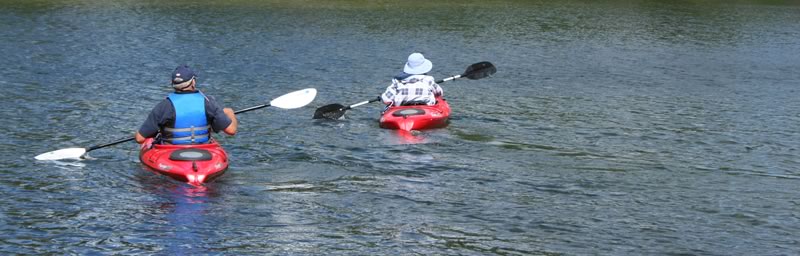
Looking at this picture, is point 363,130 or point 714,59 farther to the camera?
point 714,59

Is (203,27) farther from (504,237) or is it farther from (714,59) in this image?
(504,237)

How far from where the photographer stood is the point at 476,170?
1614 centimetres

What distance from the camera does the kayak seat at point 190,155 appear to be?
46.6 ft

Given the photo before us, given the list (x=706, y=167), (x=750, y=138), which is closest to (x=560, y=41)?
(x=750, y=138)

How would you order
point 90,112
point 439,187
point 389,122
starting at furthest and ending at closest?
point 90,112 → point 389,122 → point 439,187

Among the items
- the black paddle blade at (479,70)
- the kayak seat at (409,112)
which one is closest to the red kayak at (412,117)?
the kayak seat at (409,112)

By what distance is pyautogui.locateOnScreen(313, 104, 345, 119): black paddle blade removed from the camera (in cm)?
2038

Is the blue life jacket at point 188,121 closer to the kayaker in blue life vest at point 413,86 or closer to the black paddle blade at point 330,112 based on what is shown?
the kayaker in blue life vest at point 413,86

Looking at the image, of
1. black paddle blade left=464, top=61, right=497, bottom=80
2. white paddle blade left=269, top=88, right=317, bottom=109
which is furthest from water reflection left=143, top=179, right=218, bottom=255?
black paddle blade left=464, top=61, right=497, bottom=80

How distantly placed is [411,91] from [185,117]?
562 centimetres

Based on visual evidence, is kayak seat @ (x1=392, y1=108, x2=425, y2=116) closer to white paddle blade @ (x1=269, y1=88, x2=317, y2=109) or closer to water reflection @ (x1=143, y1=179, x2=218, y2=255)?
white paddle blade @ (x1=269, y1=88, x2=317, y2=109)

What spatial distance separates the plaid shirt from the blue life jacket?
5.12 meters

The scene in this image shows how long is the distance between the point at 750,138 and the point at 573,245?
8.33m

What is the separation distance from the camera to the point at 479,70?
22.8 m
